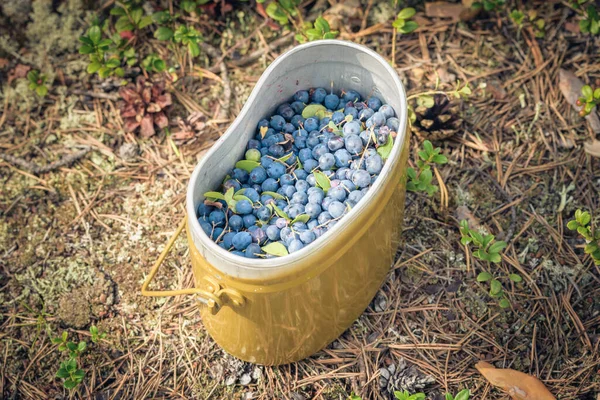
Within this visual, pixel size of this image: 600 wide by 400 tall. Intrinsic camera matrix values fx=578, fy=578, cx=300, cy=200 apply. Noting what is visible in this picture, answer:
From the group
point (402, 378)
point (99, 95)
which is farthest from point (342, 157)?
point (99, 95)

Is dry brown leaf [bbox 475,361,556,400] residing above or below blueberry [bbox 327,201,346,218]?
below

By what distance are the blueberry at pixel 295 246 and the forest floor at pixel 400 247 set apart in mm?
565

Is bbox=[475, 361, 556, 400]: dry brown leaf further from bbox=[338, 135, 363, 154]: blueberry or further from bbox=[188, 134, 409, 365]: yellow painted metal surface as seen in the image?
bbox=[338, 135, 363, 154]: blueberry

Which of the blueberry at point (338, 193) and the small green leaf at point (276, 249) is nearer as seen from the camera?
the small green leaf at point (276, 249)

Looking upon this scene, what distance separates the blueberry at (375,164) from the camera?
6.08ft

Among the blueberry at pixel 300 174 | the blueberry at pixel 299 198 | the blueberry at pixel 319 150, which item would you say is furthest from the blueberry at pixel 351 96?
the blueberry at pixel 299 198

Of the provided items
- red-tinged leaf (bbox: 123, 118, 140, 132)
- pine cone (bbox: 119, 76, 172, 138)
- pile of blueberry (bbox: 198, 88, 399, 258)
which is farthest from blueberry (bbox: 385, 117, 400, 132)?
red-tinged leaf (bbox: 123, 118, 140, 132)

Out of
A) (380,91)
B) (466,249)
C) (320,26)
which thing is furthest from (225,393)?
(320,26)

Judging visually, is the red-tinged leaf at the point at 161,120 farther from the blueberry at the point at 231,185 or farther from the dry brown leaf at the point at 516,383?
the dry brown leaf at the point at 516,383

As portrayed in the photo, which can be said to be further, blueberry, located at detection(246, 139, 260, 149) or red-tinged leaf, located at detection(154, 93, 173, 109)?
red-tinged leaf, located at detection(154, 93, 173, 109)

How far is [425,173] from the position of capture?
7.15 ft

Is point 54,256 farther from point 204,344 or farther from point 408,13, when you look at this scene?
point 408,13

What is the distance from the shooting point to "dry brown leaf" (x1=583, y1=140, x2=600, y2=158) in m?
2.40

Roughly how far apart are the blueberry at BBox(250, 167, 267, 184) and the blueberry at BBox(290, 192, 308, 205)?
0.15m
